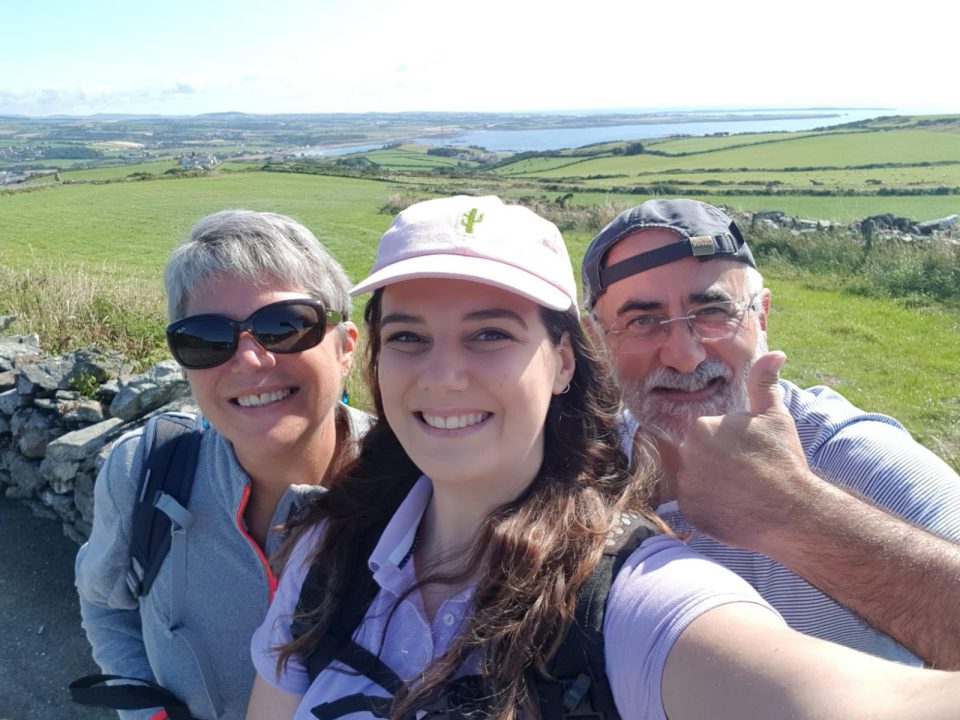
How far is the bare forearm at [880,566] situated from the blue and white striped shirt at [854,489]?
137 mm

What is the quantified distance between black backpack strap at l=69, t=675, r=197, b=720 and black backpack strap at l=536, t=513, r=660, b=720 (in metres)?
1.49

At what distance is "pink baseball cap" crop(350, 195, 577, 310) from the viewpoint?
1.57 meters

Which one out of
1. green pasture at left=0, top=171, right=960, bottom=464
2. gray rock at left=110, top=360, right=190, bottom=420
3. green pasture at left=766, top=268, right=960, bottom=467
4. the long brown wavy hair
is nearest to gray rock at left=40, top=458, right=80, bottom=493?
gray rock at left=110, top=360, right=190, bottom=420

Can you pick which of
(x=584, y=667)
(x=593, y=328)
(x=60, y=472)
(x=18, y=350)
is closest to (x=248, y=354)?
(x=593, y=328)

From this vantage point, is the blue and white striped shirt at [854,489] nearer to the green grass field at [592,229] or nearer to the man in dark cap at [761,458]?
the man in dark cap at [761,458]

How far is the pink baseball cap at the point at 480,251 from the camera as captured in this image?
1574mm

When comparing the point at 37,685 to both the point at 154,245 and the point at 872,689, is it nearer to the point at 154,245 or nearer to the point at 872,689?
the point at 872,689

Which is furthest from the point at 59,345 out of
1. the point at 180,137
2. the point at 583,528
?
the point at 180,137

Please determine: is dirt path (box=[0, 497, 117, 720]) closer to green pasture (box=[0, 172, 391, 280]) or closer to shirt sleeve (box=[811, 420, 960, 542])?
shirt sleeve (box=[811, 420, 960, 542])

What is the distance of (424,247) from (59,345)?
6825mm

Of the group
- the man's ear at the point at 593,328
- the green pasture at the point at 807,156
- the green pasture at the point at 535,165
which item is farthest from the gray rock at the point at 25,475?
the green pasture at the point at 535,165

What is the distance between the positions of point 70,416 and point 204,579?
3.49 m

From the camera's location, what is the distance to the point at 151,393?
188 inches

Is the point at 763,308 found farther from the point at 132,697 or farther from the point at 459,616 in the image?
the point at 132,697
